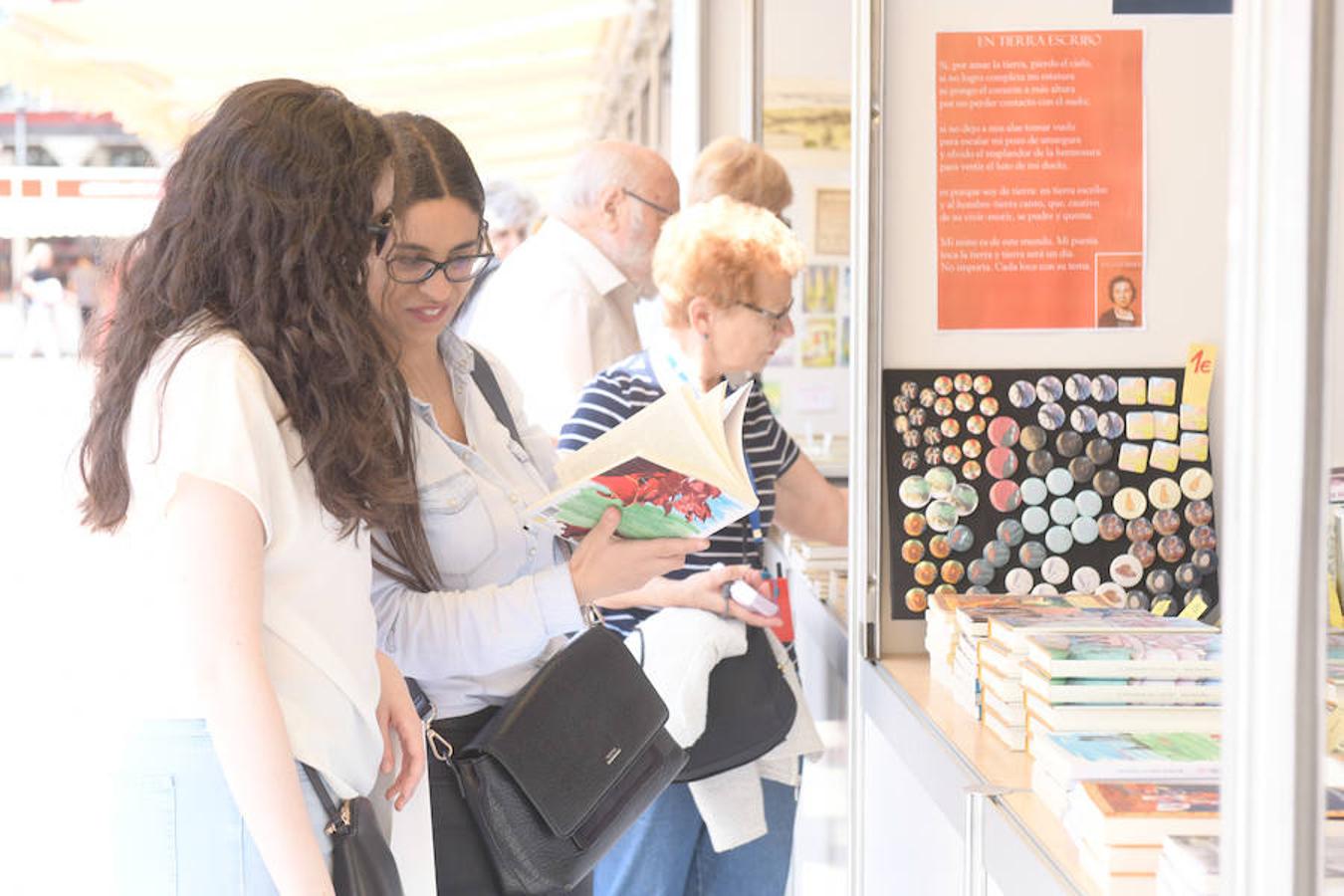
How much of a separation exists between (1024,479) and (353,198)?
1297mm

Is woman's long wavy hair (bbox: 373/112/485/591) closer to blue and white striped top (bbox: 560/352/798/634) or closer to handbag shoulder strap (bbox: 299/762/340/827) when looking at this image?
handbag shoulder strap (bbox: 299/762/340/827)

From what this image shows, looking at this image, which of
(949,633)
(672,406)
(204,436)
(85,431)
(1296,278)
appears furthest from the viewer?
(949,633)

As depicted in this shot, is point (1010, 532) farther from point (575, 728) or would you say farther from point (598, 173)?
point (598, 173)

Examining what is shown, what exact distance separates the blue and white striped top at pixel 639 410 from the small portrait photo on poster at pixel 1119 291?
25.1 inches

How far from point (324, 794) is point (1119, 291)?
1569 millimetres

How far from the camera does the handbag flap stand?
1.90 m

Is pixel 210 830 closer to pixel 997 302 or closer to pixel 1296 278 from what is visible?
pixel 1296 278

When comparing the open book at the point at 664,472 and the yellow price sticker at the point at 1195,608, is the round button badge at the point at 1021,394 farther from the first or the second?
the open book at the point at 664,472

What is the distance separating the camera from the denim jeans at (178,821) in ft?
4.81

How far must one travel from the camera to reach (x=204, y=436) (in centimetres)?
145

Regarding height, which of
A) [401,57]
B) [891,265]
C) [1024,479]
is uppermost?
[401,57]

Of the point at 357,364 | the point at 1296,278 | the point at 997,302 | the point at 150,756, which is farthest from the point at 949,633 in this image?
the point at 1296,278

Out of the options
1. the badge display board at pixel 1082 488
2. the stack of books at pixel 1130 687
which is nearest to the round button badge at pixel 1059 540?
the badge display board at pixel 1082 488

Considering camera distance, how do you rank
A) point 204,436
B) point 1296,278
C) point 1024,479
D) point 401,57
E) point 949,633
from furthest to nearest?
point 401,57 < point 1024,479 < point 949,633 < point 204,436 < point 1296,278
